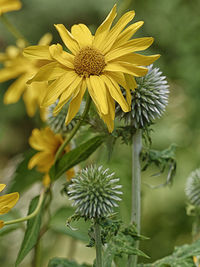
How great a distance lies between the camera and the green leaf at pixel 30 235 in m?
1.13

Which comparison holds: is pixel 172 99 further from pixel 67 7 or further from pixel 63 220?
pixel 63 220

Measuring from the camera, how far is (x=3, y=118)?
3602 mm

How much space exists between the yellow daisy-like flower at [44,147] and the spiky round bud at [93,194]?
0.44 m

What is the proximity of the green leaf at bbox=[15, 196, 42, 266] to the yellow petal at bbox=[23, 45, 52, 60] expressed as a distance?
19.3 inches

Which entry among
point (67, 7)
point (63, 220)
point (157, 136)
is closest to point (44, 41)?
point (157, 136)

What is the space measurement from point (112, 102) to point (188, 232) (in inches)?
63.1

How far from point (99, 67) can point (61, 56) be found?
0.35ft

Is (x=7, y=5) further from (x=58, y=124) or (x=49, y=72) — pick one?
(x=49, y=72)

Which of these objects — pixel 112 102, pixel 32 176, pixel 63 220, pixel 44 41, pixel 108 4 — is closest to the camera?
pixel 112 102

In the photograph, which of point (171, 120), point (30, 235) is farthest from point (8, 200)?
point (171, 120)

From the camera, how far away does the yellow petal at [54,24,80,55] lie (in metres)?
1.13

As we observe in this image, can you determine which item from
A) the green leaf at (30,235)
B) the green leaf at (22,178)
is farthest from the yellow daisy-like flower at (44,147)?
the green leaf at (30,235)

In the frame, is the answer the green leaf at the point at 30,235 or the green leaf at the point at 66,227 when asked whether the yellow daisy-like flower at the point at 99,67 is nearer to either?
the green leaf at the point at 30,235

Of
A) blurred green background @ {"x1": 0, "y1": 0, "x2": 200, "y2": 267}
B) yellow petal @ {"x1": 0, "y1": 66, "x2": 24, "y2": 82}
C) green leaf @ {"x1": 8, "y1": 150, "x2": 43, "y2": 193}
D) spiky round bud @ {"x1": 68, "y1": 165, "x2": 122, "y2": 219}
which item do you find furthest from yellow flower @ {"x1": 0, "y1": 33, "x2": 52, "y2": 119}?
spiky round bud @ {"x1": 68, "y1": 165, "x2": 122, "y2": 219}
